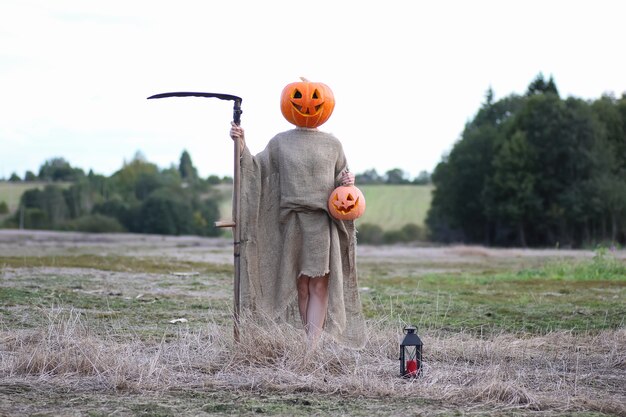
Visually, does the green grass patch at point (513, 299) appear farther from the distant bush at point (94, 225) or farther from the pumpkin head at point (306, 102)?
the distant bush at point (94, 225)

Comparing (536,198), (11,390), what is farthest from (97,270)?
(536,198)

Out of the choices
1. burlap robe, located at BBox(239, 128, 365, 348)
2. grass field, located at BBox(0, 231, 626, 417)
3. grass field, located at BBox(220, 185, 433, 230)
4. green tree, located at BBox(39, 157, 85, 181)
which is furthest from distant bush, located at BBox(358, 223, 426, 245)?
burlap robe, located at BBox(239, 128, 365, 348)

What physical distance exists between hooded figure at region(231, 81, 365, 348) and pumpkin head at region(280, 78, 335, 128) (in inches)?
0.5

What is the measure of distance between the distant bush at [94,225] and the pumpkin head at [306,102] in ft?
187

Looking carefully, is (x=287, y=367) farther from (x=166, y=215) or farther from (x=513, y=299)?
(x=166, y=215)

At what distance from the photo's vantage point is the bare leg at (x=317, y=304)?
9170 millimetres

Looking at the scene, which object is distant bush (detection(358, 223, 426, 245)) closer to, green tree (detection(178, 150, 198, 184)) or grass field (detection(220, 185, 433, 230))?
grass field (detection(220, 185, 433, 230))

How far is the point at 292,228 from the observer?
30.2 feet

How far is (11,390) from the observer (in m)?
7.25

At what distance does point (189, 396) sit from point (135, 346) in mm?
1889

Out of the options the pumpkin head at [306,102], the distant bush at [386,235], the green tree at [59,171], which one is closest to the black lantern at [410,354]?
the pumpkin head at [306,102]

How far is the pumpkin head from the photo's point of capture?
9062 mm

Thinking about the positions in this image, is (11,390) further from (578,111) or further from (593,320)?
(578,111)

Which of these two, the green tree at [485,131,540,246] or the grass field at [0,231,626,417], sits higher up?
the green tree at [485,131,540,246]
